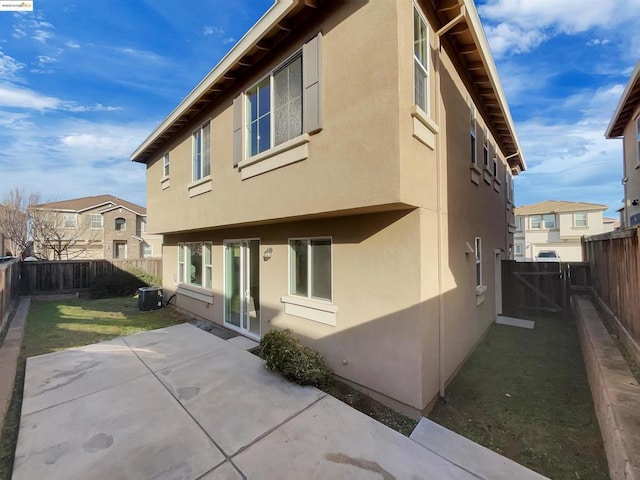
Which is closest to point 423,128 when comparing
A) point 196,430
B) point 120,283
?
point 196,430

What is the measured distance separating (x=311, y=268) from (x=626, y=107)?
14.8m

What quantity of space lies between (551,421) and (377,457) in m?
2.85

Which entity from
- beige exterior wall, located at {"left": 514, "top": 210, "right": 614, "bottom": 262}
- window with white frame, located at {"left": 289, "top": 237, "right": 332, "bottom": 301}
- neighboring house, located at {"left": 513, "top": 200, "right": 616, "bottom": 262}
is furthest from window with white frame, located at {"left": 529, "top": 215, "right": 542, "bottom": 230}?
window with white frame, located at {"left": 289, "top": 237, "right": 332, "bottom": 301}

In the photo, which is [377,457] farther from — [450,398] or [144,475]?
[144,475]

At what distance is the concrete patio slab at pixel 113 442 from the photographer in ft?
9.72

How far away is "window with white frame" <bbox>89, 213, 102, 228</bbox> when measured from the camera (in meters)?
29.0

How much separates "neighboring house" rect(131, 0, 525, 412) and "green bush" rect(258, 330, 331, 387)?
35 centimetres

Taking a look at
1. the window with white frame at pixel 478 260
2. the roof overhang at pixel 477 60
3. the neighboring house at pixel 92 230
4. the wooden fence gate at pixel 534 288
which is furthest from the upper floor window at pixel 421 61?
the neighboring house at pixel 92 230

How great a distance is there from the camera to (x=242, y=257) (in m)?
7.73

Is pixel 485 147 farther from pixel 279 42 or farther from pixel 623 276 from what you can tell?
pixel 279 42

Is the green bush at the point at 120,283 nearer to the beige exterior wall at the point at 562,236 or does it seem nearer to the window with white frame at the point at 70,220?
the window with white frame at the point at 70,220

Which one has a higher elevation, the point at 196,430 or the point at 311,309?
the point at 311,309

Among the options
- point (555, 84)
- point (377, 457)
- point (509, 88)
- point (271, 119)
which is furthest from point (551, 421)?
point (555, 84)

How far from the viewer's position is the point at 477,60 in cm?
620
